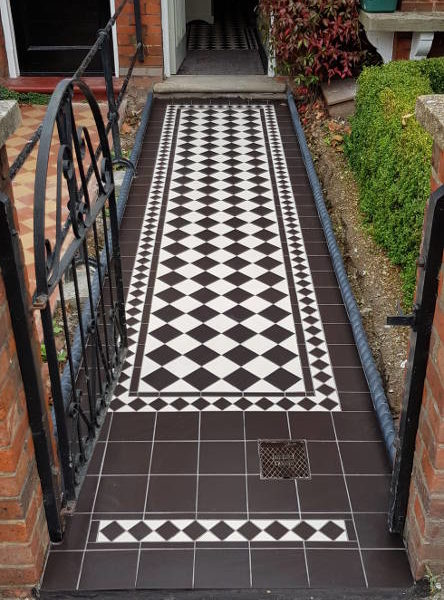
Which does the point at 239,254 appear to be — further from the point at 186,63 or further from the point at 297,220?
the point at 186,63

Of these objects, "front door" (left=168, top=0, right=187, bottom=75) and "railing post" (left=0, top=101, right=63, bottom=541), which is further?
"front door" (left=168, top=0, right=187, bottom=75)

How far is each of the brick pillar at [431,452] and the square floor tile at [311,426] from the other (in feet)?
2.72

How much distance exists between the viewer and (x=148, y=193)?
6590 millimetres

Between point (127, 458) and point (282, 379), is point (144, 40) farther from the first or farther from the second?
point (127, 458)

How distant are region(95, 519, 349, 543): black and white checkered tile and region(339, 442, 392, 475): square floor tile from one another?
376mm

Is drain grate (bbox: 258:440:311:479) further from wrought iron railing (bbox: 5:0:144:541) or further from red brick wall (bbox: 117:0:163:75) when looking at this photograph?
red brick wall (bbox: 117:0:163:75)

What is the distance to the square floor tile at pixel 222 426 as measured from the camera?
395 centimetres

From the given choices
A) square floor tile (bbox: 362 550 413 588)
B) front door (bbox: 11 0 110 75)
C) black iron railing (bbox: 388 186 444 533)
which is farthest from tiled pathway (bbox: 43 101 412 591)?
front door (bbox: 11 0 110 75)

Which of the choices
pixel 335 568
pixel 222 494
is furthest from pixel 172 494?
pixel 335 568

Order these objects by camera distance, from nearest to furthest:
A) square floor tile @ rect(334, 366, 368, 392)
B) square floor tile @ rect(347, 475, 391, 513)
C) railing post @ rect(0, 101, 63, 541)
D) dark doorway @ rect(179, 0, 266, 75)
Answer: railing post @ rect(0, 101, 63, 541), square floor tile @ rect(347, 475, 391, 513), square floor tile @ rect(334, 366, 368, 392), dark doorway @ rect(179, 0, 266, 75)

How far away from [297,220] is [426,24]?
268cm

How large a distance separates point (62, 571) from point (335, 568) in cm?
115

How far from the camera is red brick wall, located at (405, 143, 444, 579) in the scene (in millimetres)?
2695

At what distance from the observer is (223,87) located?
864cm
